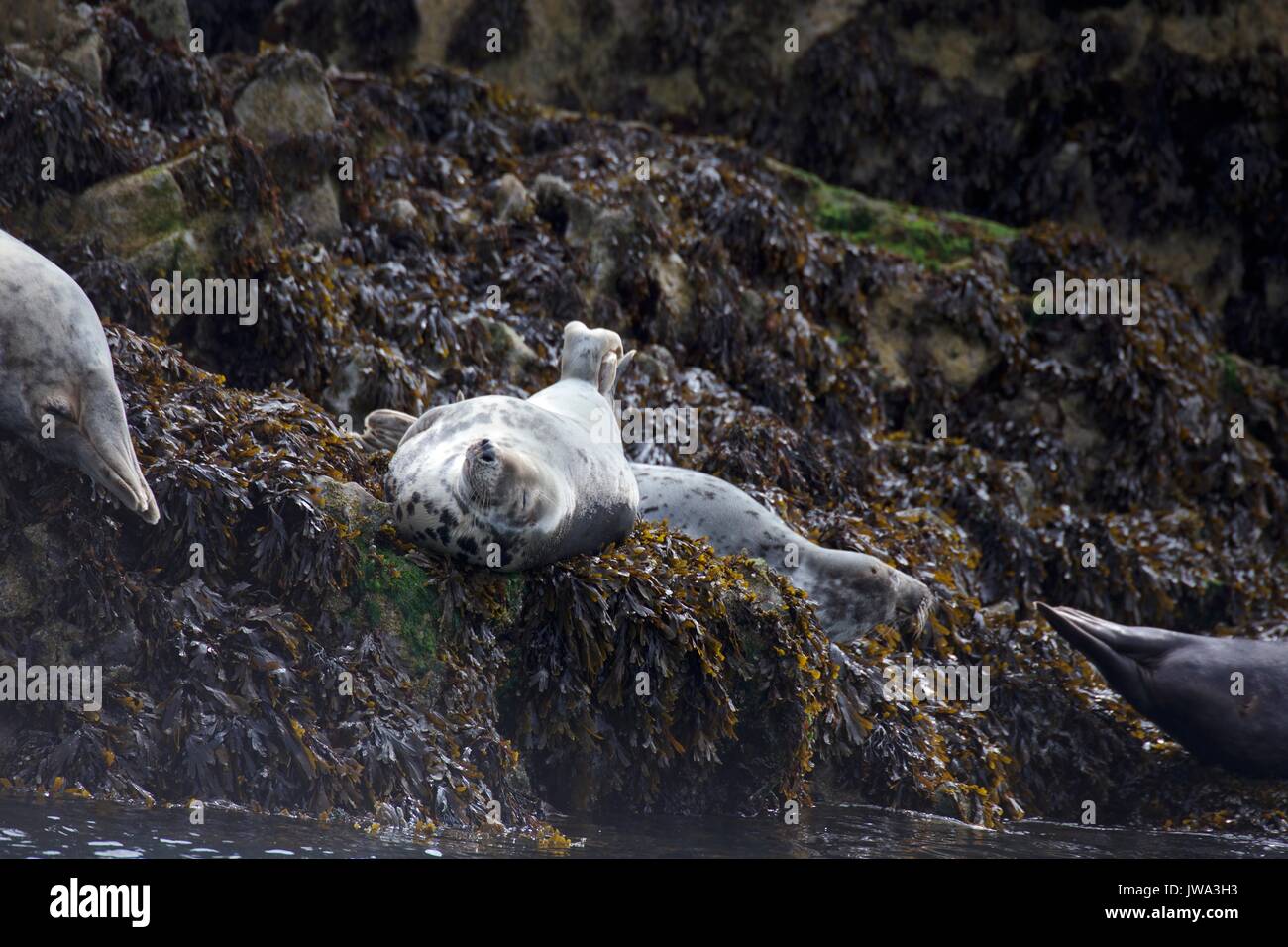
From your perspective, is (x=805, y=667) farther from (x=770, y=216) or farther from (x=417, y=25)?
(x=417, y=25)

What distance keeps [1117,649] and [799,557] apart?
5.56 feet

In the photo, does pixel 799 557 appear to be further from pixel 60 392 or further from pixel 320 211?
pixel 320 211

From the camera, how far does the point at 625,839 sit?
4.22 m

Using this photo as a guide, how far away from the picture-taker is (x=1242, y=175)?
12617 mm

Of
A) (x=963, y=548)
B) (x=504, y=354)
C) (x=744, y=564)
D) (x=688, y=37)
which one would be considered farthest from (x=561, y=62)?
(x=744, y=564)

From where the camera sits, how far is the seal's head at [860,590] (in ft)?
19.8

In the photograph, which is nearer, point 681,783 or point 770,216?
point 681,783

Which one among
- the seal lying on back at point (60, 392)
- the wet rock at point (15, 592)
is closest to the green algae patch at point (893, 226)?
the seal lying on back at point (60, 392)

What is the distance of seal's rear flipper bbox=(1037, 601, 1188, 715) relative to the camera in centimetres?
662

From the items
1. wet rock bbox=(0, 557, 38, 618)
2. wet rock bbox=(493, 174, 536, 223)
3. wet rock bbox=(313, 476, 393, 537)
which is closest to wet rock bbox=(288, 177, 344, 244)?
wet rock bbox=(493, 174, 536, 223)

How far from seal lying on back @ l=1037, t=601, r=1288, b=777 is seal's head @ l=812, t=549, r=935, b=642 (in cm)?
83

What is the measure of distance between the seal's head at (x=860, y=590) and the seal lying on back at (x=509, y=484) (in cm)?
109

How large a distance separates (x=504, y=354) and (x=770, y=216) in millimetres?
2808
